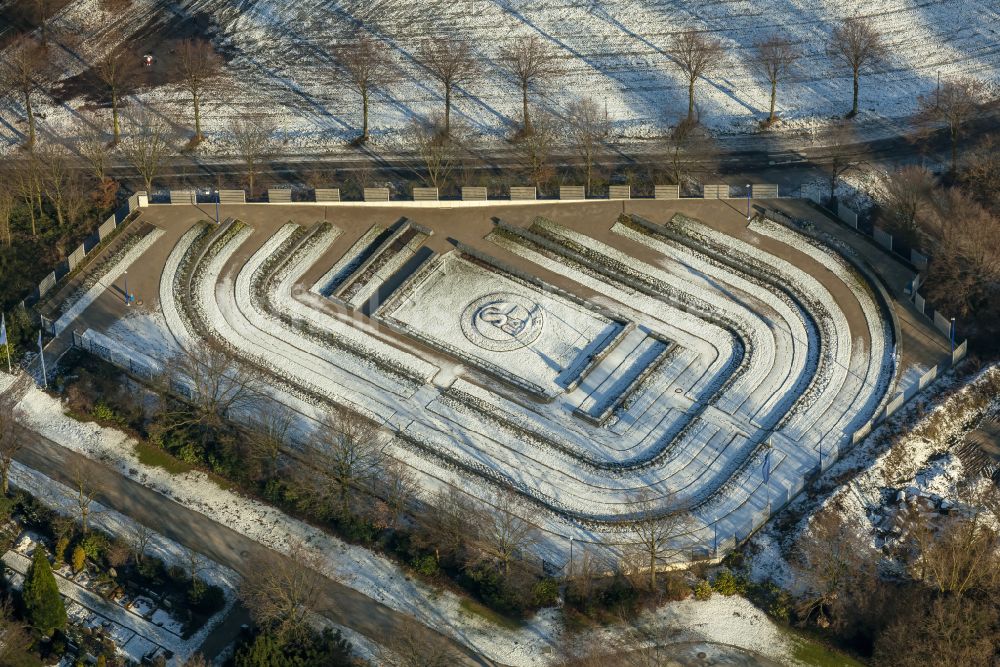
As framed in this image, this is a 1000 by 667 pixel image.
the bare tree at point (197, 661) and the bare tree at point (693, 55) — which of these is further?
the bare tree at point (693, 55)

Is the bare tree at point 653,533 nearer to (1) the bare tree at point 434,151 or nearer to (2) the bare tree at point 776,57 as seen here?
(1) the bare tree at point 434,151

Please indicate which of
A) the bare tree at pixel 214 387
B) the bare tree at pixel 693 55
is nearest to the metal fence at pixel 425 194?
the bare tree at pixel 214 387

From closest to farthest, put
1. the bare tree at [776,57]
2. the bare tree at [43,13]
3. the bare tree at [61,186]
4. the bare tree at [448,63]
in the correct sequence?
the bare tree at [61,186] < the bare tree at [448,63] < the bare tree at [776,57] < the bare tree at [43,13]

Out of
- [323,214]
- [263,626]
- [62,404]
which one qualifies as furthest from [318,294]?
[263,626]

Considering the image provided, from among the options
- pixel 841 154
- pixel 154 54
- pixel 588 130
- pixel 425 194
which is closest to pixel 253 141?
pixel 425 194

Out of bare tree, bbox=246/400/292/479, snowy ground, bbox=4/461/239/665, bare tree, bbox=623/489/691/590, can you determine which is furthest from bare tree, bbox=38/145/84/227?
bare tree, bbox=623/489/691/590

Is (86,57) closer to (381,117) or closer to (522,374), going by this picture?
(381,117)
